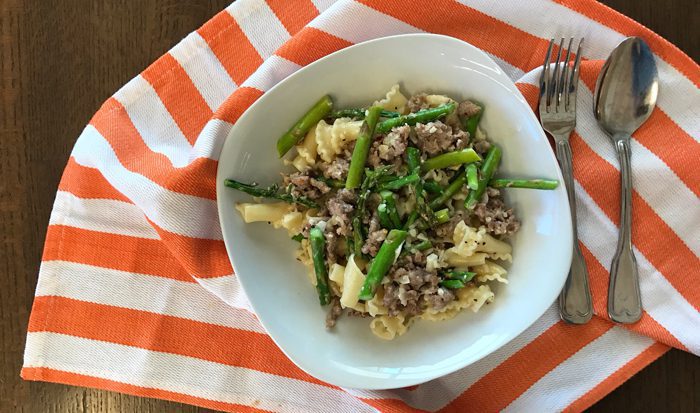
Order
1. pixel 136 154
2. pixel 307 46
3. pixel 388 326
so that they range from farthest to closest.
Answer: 1. pixel 136 154
2. pixel 307 46
3. pixel 388 326

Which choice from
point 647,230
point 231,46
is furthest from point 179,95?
point 647,230

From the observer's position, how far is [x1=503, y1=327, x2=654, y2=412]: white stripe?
236 cm

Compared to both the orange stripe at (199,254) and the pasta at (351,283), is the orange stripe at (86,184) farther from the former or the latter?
the pasta at (351,283)

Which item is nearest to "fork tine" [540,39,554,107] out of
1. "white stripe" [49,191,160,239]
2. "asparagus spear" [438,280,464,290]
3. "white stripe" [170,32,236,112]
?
"asparagus spear" [438,280,464,290]

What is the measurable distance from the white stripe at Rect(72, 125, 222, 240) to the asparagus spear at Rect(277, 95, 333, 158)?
0.40 meters

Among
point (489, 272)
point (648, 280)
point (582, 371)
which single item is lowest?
point (582, 371)

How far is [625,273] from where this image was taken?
91.5 inches

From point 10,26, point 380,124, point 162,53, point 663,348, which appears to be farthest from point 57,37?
point 663,348

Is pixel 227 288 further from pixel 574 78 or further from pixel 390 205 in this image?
pixel 574 78

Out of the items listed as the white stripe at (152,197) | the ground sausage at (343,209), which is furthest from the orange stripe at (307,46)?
the white stripe at (152,197)

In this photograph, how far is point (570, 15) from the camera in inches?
93.2

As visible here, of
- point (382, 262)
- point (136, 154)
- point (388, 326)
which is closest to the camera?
point (382, 262)

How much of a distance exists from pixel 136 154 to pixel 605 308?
2.10 metres

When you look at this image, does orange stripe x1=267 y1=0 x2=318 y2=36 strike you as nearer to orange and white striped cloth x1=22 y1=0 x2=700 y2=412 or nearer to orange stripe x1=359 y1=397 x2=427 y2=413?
orange and white striped cloth x1=22 y1=0 x2=700 y2=412
